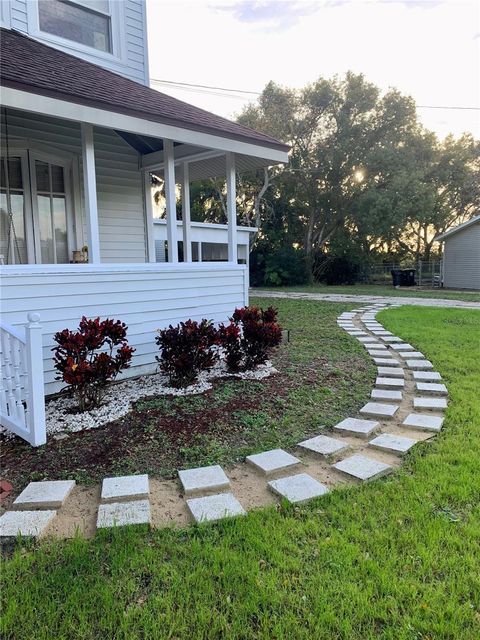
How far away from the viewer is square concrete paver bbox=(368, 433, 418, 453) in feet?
9.47

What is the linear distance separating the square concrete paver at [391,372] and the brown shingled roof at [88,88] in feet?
10.6

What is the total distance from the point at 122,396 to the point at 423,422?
8.55 feet

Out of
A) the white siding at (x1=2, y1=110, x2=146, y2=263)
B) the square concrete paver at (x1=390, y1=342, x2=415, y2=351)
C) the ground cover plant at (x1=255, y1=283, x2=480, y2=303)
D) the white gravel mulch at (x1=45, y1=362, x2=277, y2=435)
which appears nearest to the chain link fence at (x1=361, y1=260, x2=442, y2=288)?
the ground cover plant at (x1=255, y1=283, x2=480, y2=303)

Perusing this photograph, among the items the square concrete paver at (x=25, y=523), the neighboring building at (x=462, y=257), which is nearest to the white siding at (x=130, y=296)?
the square concrete paver at (x=25, y=523)

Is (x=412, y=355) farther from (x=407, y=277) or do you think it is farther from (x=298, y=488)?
(x=407, y=277)

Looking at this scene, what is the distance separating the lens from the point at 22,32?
18.7 ft

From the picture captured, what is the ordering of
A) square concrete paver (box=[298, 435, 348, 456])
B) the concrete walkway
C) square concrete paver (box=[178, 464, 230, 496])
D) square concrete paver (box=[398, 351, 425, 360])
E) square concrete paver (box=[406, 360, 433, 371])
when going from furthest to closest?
the concrete walkway
square concrete paver (box=[398, 351, 425, 360])
square concrete paver (box=[406, 360, 433, 371])
square concrete paver (box=[298, 435, 348, 456])
square concrete paver (box=[178, 464, 230, 496])

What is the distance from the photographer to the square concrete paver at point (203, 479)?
7.95ft

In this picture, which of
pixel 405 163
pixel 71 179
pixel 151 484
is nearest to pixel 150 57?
pixel 71 179

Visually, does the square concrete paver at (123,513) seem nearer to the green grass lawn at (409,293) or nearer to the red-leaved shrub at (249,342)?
the red-leaved shrub at (249,342)

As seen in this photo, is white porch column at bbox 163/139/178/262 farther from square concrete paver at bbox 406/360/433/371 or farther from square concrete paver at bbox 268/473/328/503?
square concrete paver at bbox 268/473/328/503

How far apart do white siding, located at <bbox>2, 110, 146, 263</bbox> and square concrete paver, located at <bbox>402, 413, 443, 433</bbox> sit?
16.1ft

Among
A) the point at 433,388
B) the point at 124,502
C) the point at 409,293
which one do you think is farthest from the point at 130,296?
the point at 409,293

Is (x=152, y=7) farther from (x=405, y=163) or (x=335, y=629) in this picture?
(x=405, y=163)
